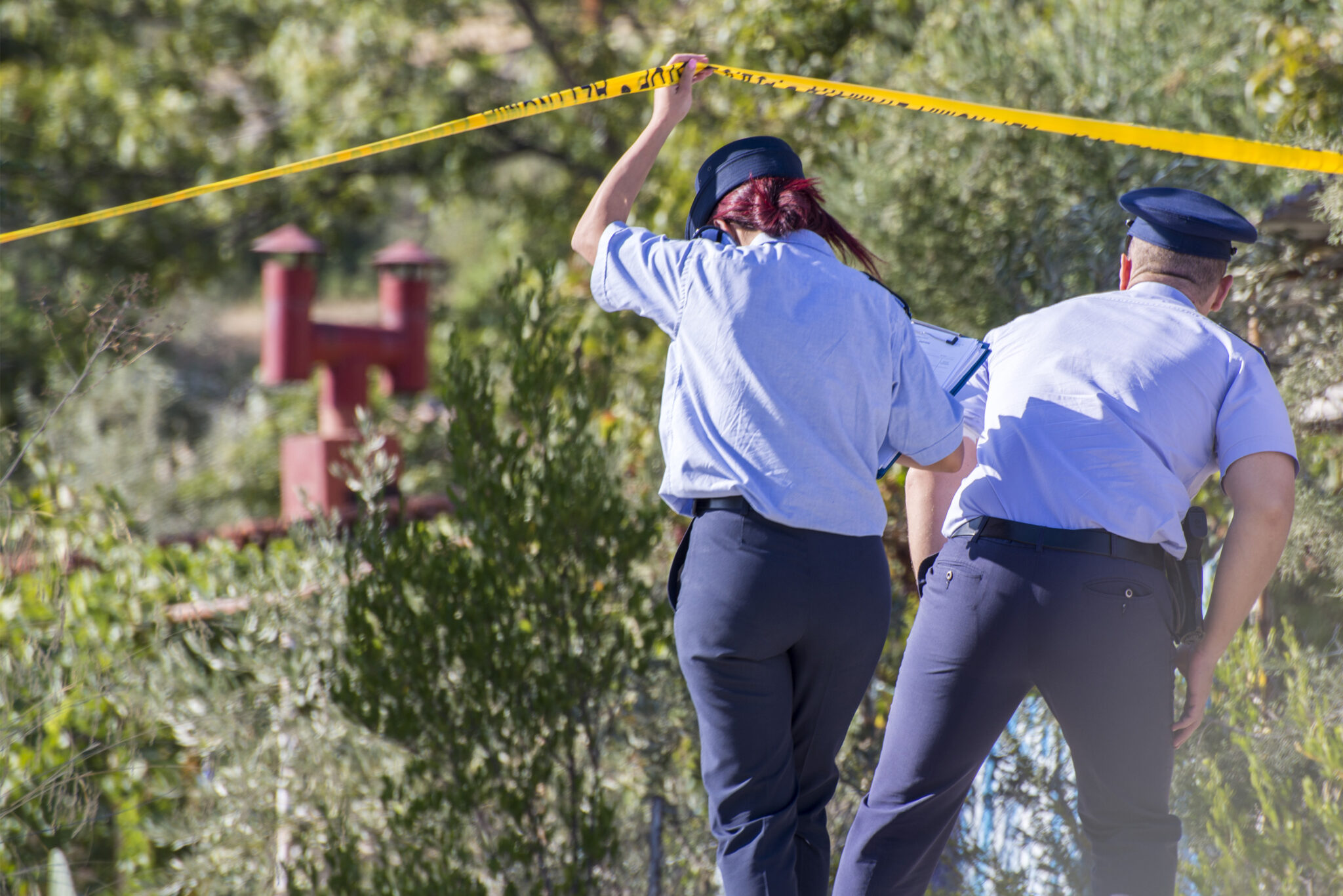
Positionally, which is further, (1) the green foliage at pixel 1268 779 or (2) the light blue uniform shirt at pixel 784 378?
(1) the green foliage at pixel 1268 779

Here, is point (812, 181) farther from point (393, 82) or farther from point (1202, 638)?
point (393, 82)

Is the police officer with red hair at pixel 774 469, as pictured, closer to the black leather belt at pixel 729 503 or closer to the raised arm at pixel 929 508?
the black leather belt at pixel 729 503

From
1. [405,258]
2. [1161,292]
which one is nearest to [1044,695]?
[1161,292]

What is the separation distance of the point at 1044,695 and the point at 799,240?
0.95 meters

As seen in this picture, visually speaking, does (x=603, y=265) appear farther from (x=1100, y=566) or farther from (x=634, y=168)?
(x=1100, y=566)

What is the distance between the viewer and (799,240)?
207 cm

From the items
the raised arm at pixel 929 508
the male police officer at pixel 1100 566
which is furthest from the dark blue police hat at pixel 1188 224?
the raised arm at pixel 929 508

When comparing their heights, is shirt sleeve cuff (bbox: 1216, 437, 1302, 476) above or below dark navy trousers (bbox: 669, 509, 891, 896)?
above

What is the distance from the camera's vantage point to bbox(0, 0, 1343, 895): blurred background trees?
121 inches

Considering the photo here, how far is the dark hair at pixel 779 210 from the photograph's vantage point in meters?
2.08

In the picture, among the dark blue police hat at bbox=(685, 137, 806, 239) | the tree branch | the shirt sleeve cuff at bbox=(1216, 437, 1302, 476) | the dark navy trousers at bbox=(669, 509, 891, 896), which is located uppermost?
the tree branch

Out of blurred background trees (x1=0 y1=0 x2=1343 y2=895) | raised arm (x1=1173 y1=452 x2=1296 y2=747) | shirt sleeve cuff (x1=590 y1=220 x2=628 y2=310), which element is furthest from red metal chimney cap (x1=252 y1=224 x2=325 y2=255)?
A: raised arm (x1=1173 y1=452 x2=1296 y2=747)

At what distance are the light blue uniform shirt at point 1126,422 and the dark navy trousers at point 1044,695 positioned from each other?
9 centimetres

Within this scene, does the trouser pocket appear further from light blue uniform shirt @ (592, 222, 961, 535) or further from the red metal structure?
the red metal structure
